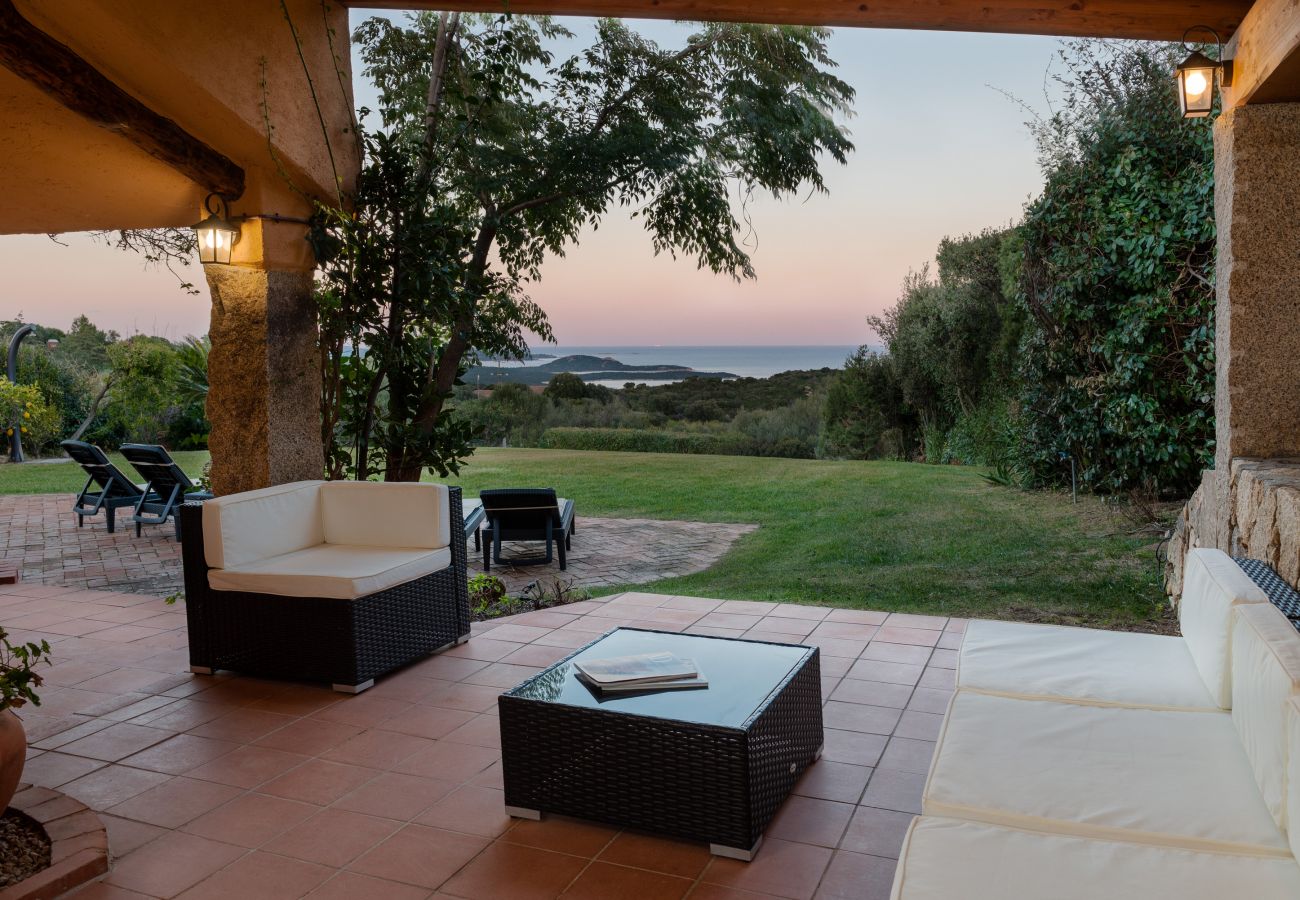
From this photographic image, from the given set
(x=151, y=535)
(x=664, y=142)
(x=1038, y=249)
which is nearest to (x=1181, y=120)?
(x=1038, y=249)

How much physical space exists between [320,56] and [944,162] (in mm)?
8028

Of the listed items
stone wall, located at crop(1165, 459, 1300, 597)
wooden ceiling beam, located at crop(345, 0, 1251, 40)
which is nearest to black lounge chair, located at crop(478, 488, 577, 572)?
wooden ceiling beam, located at crop(345, 0, 1251, 40)

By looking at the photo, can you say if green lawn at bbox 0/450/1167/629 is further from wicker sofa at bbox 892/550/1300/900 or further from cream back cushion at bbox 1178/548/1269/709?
wicker sofa at bbox 892/550/1300/900

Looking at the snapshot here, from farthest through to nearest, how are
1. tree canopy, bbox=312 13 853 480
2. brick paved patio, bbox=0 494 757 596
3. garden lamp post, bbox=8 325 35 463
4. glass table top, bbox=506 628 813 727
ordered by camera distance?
garden lamp post, bbox=8 325 35 463 → brick paved patio, bbox=0 494 757 596 → tree canopy, bbox=312 13 853 480 → glass table top, bbox=506 628 813 727

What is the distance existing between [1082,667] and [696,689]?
3.72 feet

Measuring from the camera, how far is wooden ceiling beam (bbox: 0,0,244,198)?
3.81m

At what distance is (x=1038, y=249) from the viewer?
712cm

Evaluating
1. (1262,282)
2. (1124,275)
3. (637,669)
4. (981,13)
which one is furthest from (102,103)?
(1124,275)

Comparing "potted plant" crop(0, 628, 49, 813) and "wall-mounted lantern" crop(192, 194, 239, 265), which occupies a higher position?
"wall-mounted lantern" crop(192, 194, 239, 265)

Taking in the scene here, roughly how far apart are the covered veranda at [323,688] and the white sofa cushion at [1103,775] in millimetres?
521

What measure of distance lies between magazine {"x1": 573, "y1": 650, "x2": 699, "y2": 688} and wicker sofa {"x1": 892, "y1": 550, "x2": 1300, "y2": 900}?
84cm

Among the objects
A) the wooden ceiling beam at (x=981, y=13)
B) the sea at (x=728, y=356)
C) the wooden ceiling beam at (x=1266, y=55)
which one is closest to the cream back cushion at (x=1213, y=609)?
the wooden ceiling beam at (x=1266, y=55)

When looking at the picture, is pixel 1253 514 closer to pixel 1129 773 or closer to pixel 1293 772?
pixel 1129 773

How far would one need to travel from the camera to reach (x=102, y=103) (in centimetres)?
415
